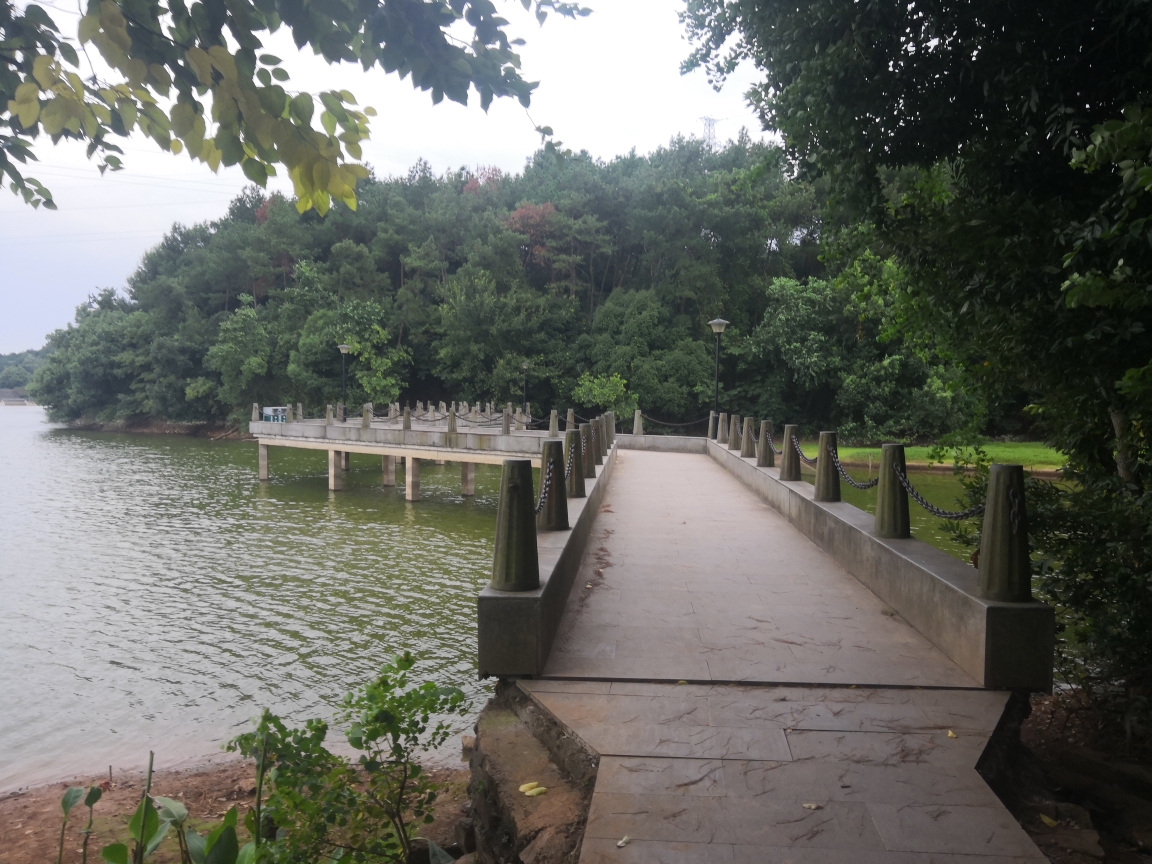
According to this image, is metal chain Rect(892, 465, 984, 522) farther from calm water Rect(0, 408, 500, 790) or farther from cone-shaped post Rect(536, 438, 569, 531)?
calm water Rect(0, 408, 500, 790)

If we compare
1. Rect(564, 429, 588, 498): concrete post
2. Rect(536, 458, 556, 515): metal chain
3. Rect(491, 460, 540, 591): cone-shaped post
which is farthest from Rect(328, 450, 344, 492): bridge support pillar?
Rect(491, 460, 540, 591): cone-shaped post

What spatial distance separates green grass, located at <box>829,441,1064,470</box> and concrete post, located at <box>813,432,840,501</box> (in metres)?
24.4

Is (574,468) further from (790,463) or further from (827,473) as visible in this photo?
(790,463)

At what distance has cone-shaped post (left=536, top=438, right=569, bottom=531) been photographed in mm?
6965

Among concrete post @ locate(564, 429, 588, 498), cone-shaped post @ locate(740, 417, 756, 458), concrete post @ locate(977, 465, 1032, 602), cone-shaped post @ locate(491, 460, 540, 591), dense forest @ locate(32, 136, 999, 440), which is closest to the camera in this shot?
concrete post @ locate(977, 465, 1032, 602)

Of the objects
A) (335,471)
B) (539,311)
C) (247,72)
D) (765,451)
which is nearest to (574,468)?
(765,451)

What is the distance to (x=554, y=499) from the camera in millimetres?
7270

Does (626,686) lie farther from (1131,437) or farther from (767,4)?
(767,4)

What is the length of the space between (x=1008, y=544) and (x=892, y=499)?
202cm

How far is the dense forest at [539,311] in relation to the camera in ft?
148

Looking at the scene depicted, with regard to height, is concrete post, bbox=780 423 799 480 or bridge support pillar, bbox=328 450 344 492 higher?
concrete post, bbox=780 423 799 480

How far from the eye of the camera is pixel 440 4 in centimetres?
329

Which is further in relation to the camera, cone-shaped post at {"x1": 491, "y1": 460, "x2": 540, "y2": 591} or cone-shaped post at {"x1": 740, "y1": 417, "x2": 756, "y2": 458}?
cone-shaped post at {"x1": 740, "y1": 417, "x2": 756, "y2": 458}

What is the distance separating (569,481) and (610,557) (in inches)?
48.8
